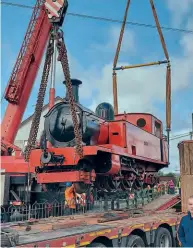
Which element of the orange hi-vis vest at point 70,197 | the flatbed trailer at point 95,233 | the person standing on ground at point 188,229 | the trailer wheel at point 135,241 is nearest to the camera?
the person standing on ground at point 188,229

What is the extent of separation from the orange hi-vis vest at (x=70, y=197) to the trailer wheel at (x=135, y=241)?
2160 millimetres

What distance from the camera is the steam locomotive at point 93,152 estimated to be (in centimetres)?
702

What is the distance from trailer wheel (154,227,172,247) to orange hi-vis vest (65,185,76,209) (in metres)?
2.10

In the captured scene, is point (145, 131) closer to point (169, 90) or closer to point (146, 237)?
point (169, 90)

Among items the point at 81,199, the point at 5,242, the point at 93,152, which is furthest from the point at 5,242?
the point at 81,199

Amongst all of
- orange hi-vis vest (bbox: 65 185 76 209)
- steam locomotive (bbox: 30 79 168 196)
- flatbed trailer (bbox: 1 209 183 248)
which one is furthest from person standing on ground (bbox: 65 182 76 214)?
flatbed trailer (bbox: 1 209 183 248)

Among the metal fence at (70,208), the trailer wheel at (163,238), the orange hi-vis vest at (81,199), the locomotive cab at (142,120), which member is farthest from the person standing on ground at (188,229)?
the locomotive cab at (142,120)

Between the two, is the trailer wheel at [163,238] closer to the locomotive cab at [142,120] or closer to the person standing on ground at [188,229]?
the person standing on ground at [188,229]

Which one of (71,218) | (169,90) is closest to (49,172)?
(71,218)

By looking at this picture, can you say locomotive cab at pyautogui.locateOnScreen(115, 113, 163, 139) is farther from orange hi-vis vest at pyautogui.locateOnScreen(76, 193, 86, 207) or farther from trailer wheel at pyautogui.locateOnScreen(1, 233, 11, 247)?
trailer wheel at pyautogui.locateOnScreen(1, 233, 11, 247)

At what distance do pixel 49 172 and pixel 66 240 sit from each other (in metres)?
3.16

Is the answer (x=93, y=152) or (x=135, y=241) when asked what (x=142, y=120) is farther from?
(x=135, y=241)

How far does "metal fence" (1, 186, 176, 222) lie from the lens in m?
7.60

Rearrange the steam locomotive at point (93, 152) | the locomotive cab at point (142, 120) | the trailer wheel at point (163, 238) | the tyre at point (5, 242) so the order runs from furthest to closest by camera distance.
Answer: the locomotive cab at point (142, 120) < the steam locomotive at point (93, 152) < the trailer wheel at point (163, 238) < the tyre at point (5, 242)
